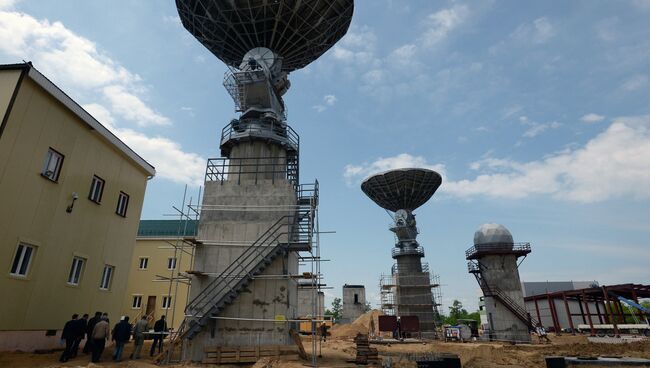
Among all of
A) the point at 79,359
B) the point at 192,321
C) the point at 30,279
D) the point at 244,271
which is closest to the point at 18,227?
the point at 30,279

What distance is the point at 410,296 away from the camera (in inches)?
1649

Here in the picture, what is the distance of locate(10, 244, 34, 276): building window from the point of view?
12.8m

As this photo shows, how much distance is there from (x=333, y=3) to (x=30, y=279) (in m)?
21.0

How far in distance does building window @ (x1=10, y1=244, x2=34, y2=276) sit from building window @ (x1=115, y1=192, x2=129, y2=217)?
18.0ft

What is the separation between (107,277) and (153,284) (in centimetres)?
1431

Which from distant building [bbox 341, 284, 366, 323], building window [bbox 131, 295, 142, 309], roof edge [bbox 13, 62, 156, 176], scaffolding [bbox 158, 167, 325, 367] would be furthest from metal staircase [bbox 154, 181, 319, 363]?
distant building [bbox 341, 284, 366, 323]

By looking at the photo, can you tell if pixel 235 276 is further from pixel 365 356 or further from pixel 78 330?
pixel 365 356

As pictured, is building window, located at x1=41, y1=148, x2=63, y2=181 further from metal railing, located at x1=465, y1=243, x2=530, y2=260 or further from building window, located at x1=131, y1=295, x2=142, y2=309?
metal railing, located at x1=465, y1=243, x2=530, y2=260

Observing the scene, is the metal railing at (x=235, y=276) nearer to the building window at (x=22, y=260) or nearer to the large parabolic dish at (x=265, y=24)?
the building window at (x=22, y=260)

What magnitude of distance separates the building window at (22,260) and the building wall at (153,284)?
1673 cm

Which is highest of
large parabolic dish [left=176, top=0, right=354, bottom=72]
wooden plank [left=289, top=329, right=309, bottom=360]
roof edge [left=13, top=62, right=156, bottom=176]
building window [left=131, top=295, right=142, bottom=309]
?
large parabolic dish [left=176, top=0, right=354, bottom=72]

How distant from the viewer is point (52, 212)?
1429 centimetres

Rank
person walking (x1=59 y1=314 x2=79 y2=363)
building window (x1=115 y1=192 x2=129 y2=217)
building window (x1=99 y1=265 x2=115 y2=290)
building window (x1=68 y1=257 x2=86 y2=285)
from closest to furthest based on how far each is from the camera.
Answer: person walking (x1=59 y1=314 x2=79 y2=363), building window (x1=68 y1=257 x2=86 y2=285), building window (x1=99 y1=265 x2=115 y2=290), building window (x1=115 y1=192 x2=129 y2=217)

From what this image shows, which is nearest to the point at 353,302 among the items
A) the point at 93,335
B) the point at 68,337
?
the point at 93,335
